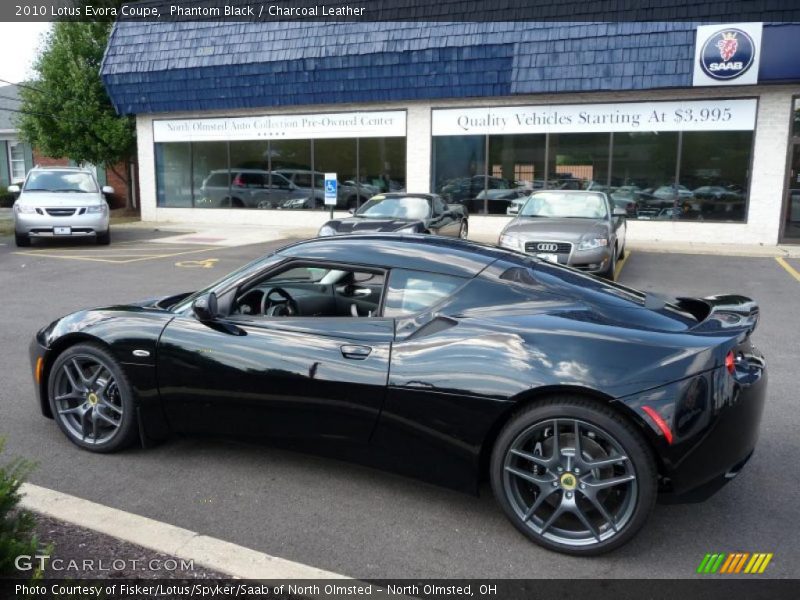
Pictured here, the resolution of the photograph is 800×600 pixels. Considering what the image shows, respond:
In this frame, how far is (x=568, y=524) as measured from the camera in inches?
122

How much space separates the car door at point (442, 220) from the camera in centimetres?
1263

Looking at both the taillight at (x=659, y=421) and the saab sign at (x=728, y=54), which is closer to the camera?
the taillight at (x=659, y=421)

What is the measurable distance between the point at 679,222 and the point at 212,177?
14.4 meters

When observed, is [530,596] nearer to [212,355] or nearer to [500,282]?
[500,282]

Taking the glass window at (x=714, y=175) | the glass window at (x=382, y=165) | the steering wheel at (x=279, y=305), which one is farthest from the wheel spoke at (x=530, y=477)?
the glass window at (x=382, y=165)

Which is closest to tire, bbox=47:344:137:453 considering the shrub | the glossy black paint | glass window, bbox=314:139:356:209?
the glossy black paint

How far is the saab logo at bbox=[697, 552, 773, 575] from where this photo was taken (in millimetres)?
2895

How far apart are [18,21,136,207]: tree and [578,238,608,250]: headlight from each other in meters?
19.4

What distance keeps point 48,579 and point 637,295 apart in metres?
3.15

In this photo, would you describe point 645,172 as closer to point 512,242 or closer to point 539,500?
point 512,242

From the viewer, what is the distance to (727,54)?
14.9m

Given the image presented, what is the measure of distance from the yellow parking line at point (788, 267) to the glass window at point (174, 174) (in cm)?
1753

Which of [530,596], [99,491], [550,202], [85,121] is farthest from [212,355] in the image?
[85,121]

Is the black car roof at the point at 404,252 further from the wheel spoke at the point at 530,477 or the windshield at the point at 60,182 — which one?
the windshield at the point at 60,182
